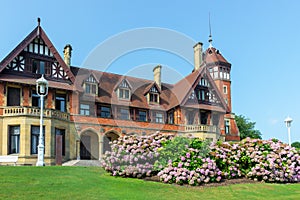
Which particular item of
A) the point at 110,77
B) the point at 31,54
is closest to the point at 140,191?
the point at 31,54

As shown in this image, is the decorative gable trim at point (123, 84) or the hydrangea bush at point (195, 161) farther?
the decorative gable trim at point (123, 84)

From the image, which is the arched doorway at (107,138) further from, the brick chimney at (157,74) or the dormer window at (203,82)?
the dormer window at (203,82)

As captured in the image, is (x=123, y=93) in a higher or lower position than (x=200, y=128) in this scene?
higher

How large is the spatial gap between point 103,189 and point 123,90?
2204 centimetres

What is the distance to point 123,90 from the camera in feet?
108

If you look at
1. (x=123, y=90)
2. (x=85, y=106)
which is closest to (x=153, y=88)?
(x=123, y=90)

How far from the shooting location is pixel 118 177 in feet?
45.4

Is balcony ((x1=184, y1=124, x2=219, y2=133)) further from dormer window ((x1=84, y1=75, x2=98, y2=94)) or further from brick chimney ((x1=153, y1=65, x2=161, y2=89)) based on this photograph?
dormer window ((x1=84, y1=75, x2=98, y2=94))

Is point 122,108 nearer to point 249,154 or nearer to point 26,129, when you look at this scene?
point 26,129

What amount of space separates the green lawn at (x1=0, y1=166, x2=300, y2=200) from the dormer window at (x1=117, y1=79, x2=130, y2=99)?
60.6 feet

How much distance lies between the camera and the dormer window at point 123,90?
32.7 meters

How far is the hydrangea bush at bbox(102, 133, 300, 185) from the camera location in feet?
45.2

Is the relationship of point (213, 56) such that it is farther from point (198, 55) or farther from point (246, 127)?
point (246, 127)

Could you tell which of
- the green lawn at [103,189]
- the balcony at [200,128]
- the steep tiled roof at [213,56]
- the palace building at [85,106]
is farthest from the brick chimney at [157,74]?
the green lawn at [103,189]
